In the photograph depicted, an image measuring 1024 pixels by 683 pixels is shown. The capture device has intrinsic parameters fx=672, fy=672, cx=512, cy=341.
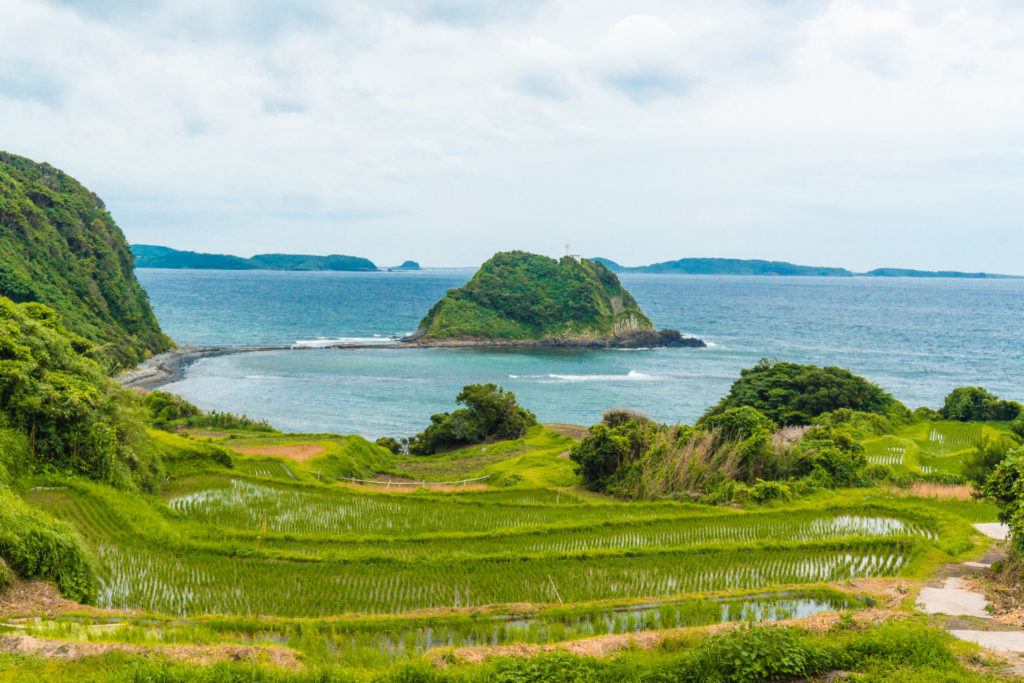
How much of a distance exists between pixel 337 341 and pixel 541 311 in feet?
109

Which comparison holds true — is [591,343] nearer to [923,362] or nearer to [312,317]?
[923,362]

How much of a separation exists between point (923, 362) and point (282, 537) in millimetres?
93189

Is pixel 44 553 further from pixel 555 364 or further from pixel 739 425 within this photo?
pixel 555 364

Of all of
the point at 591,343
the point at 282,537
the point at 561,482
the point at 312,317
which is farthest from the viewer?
the point at 312,317

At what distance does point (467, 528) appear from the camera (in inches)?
854

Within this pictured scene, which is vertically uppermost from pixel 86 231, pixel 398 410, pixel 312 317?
pixel 86 231

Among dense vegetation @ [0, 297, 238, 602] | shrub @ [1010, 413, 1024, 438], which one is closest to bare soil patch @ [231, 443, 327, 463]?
dense vegetation @ [0, 297, 238, 602]

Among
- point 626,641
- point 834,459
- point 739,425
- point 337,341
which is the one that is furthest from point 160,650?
point 337,341

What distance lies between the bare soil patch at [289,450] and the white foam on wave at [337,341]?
6255 cm

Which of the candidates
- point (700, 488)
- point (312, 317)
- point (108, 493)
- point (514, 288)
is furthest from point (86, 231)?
point (700, 488)

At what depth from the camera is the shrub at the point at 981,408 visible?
4431cm

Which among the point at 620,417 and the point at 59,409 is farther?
the point at 620,417

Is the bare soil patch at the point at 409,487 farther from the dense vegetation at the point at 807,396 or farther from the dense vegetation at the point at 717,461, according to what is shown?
the dense vegetation at the point at 807,396

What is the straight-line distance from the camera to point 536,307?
370ft
